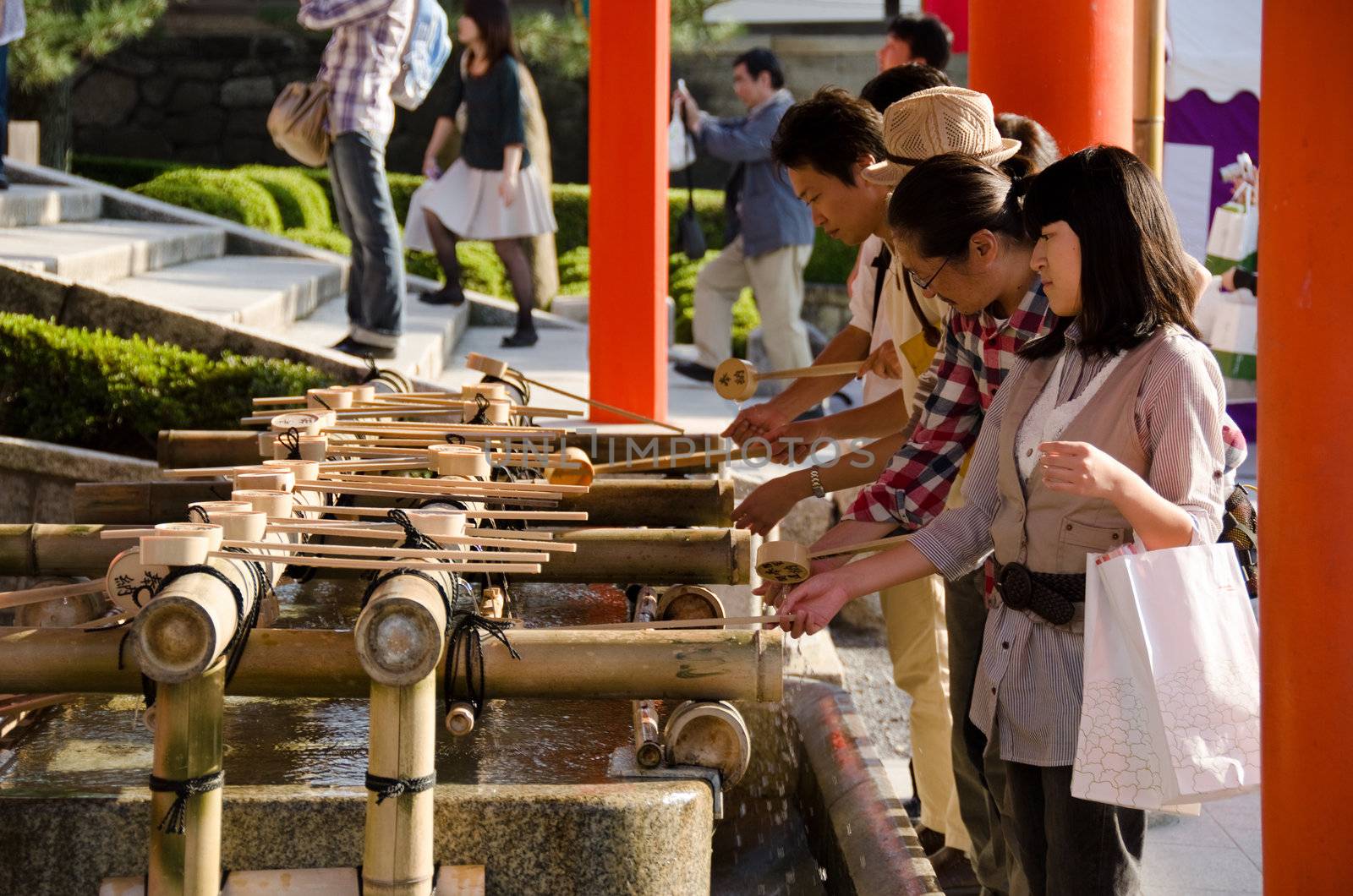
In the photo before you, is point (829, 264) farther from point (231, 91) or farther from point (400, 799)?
point (400, 799)

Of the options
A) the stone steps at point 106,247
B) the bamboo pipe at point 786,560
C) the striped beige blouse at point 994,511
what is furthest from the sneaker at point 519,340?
the striped beige blouse at point 994,511

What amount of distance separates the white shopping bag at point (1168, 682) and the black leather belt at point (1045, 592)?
0.42ft

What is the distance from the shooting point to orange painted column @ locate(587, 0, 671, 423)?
6012 millimetres

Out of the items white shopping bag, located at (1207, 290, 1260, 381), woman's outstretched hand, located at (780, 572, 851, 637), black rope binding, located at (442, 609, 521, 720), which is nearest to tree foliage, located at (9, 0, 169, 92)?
white shopping bag, located at (1207, 290, 1260, 381)

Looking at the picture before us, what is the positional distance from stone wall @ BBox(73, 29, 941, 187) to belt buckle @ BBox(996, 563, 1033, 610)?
13168 mm

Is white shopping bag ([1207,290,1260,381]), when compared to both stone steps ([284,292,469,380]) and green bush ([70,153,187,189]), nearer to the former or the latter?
stone steps ([284,292,469,380])

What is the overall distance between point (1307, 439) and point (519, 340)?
7.15 m

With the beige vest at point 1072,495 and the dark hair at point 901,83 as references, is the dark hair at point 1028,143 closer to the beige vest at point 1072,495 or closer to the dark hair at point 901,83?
the dark hair at point 901,83

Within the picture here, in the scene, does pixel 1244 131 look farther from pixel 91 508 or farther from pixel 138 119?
pixel 138 119

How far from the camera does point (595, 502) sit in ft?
13.1

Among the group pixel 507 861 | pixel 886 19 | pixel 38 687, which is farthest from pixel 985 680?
pixel 886 19

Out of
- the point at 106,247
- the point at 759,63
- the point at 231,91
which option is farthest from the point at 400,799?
the point at 231,91

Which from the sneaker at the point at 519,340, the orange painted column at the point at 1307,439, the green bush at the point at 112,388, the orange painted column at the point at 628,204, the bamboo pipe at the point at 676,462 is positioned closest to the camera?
the orange painted column at the point at 1307,439

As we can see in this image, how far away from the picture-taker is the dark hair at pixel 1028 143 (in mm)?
3021
